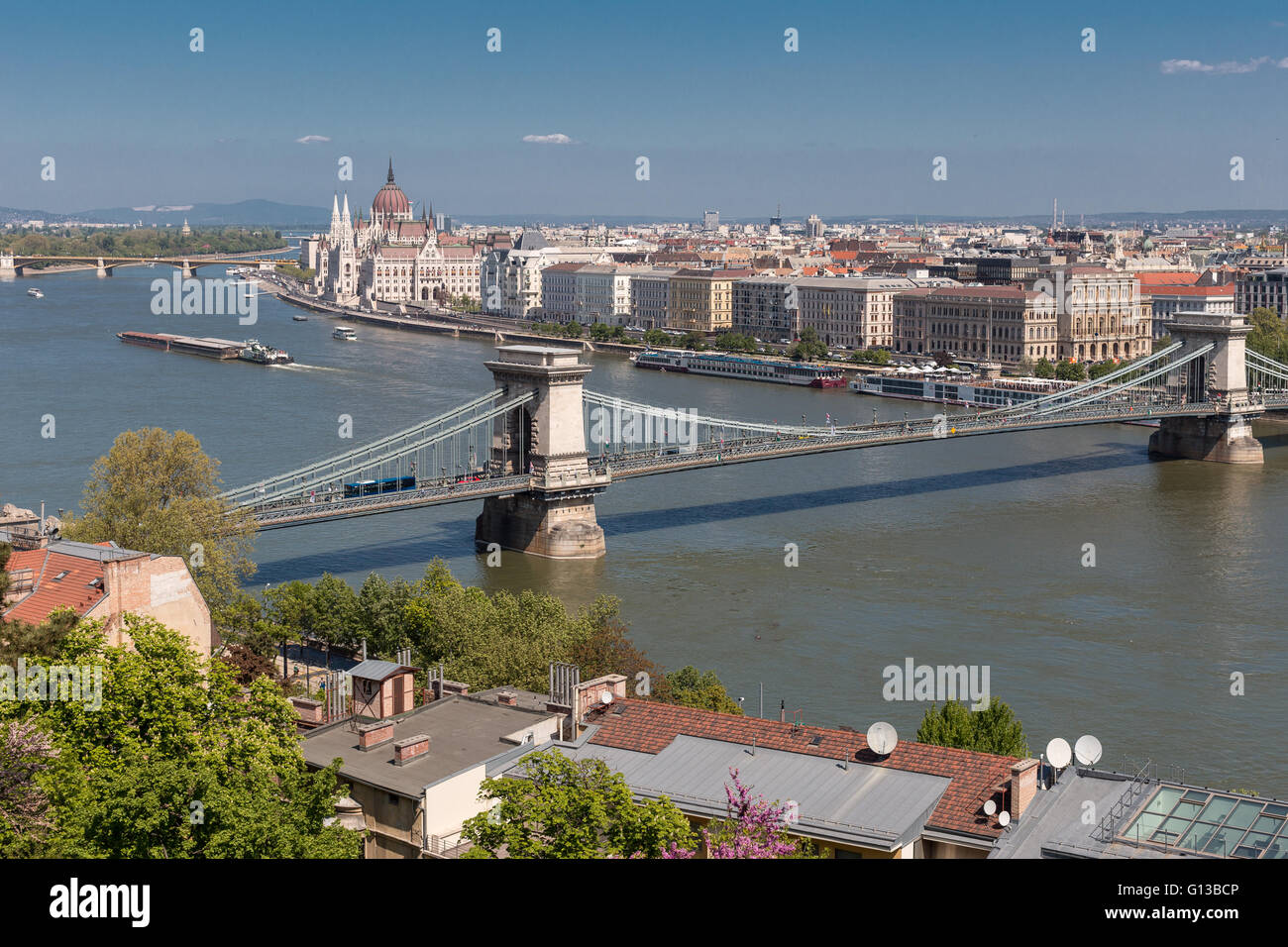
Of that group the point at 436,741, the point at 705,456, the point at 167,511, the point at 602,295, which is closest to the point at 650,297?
the point at 602,295

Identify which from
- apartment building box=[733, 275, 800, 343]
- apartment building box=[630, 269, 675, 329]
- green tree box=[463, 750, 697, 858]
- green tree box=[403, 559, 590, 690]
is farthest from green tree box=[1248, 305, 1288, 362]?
green tree box=[463, 750, 697, 858]

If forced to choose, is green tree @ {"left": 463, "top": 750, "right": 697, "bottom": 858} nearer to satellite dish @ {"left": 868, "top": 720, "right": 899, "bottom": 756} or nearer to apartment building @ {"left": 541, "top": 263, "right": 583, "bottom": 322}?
satellite dish @ {"left": 868, "top": 720, "right": 899, "bottom": 756}

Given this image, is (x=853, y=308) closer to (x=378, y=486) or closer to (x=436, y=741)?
(x=378, y=486)

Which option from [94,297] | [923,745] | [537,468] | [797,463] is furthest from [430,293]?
[923,745]

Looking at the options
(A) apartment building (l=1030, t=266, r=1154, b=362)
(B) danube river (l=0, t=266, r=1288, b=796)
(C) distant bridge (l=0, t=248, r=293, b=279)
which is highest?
(C) distant bridge (l=0, t=248, r=293, b=279)

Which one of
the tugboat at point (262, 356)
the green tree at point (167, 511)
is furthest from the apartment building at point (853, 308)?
the green tree at point (167, 511)

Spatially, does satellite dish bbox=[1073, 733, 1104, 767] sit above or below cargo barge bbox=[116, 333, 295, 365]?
below

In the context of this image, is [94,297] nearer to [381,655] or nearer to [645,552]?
[645,552]
